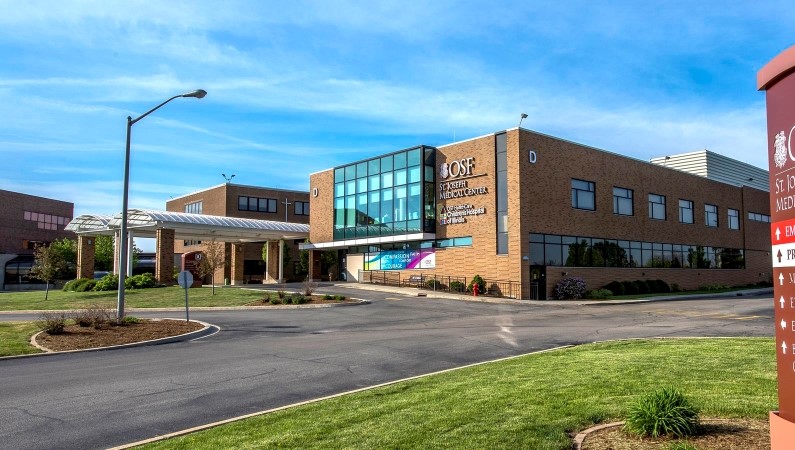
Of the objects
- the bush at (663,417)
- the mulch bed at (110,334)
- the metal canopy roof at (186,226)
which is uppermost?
the metal canopy roof at (186,226)

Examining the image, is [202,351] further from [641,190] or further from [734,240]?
[734,240]

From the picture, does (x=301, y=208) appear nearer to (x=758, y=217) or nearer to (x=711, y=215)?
(x=711, y=215)

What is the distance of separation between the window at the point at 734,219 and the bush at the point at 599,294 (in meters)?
24.4

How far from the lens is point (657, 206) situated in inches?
1768

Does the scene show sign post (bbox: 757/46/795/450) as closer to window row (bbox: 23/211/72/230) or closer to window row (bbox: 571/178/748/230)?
window row (bbox: 571/178/748/230)

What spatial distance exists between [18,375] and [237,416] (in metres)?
6.17

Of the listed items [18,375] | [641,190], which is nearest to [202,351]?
[18,375]

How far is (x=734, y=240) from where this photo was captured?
53.8 meters

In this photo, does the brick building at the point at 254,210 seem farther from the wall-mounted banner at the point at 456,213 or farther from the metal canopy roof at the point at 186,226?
the wall-mounted banner at the point at 456,213

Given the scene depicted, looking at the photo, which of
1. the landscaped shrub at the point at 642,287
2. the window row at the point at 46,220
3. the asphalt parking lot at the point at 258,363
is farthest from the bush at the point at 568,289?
the window row at the point at 46,220

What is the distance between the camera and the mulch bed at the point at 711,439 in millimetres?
5184

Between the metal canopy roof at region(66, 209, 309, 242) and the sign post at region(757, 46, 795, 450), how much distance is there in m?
40.1

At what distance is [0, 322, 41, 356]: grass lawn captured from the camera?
14055mm

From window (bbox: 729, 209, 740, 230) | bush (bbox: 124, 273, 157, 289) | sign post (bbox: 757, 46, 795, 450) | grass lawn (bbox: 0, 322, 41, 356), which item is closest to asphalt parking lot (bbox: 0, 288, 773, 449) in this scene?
grass lawn (bbox: 0, 322, 41, 356)
